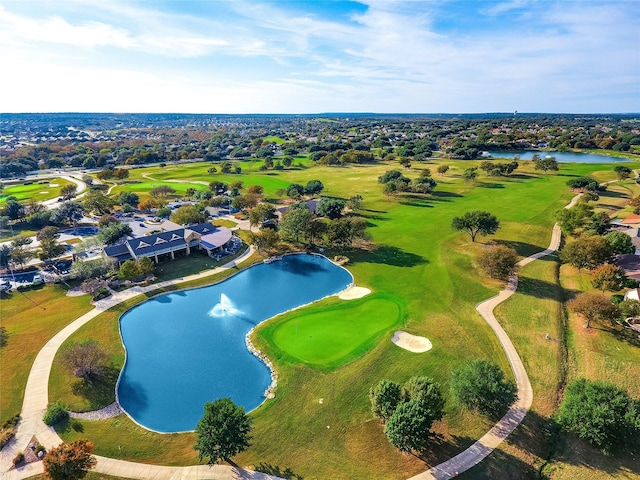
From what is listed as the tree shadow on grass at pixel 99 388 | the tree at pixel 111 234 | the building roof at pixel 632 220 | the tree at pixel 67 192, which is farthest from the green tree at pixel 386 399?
the tree at pixel 67 192

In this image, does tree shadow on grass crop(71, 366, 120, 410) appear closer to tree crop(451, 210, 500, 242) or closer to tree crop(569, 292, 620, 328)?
tree crop(569, 292, 620, 328)

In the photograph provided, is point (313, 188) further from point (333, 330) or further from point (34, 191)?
point (34, 191)

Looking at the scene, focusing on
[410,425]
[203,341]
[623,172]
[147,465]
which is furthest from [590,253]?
[623,172]

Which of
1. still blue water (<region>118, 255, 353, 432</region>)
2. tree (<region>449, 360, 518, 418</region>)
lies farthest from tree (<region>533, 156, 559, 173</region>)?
tree (<region>449, 360, 518, 418</region>)

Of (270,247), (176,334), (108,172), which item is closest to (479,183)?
(270,247)

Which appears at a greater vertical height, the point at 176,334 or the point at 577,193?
the point at 577,193

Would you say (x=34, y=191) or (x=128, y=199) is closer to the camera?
(x=128, y=199)

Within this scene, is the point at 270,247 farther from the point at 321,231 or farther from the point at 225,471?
the point at 225,471

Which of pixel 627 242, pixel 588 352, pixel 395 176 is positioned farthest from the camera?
pixel 395 176
